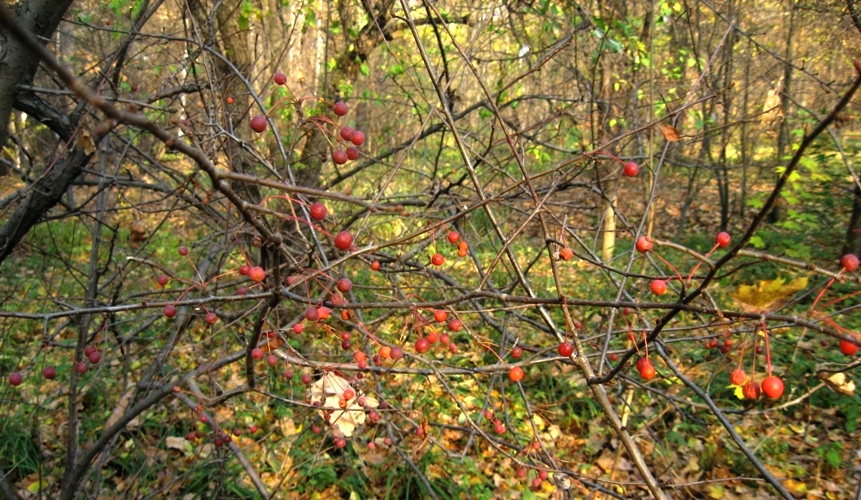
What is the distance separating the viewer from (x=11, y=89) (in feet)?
4.68

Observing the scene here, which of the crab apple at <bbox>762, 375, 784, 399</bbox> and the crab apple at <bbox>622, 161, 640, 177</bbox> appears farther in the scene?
the crab apple at <bbox>622, 161, 640, 177</bbox>

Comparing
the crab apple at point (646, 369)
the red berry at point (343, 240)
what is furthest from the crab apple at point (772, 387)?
the red berry at point (343, 240)

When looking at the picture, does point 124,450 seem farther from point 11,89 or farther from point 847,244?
point 847,244

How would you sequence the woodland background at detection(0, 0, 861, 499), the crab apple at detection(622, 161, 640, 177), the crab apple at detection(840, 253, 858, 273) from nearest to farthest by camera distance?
the crab apple at detection(840, 253, 858, 273), the crab apple at detection(622, 161, 640, 177), the woodland background at detection(0, 0, 861, 499)

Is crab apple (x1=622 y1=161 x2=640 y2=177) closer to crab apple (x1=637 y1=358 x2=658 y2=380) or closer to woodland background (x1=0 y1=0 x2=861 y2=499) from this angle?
woodland background (x1=0 y1=0 x2=861 y2=499)

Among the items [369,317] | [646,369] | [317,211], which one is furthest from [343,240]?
[369,317]

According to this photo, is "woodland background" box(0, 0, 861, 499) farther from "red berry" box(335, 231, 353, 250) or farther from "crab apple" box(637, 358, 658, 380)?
"red berry" box(335, 231, 353, 250)

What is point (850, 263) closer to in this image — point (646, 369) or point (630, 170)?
point (646, 369)

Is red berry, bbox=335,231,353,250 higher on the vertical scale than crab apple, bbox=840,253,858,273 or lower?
higher

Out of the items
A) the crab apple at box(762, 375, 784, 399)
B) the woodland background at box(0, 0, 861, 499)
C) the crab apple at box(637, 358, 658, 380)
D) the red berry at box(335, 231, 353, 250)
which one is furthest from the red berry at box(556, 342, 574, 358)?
the red berry at box(335, 231, 353, 250)

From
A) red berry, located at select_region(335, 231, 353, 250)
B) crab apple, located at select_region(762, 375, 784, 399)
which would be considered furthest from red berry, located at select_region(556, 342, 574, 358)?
red berry, located at select_region(335, 231, 353, 250)

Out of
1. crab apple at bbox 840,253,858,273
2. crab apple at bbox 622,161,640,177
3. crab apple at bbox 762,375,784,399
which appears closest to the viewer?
crab apple at bbox 840,253,858,273

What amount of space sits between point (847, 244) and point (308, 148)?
17.2 feet

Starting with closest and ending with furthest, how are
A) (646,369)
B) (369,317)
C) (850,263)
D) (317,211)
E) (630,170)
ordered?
1. (850,263)
2. (317,211)
3. (646,369)
4. (630,170)
5. (369,317)
